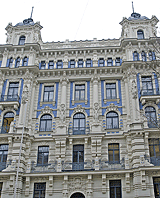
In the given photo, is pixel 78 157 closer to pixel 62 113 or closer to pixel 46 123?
pixel 62 113

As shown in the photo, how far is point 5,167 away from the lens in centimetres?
2492

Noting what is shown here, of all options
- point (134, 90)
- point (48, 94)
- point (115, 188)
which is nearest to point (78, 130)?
point (48, 94)

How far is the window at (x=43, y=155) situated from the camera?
2606 cm

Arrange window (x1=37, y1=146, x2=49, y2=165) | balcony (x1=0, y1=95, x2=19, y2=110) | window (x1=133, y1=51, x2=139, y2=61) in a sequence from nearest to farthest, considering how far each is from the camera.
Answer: window (x1=37, y1=146, x2=49, y2=165) → balcony (x1=0, y1=95, x2=19, y2=110) → window (x1=133, y1=51, x2=139, y2=61)

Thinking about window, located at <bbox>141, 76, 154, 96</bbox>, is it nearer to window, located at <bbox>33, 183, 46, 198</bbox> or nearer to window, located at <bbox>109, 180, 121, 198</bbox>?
window, located at <bbox>109, 180, 121, 198</bbox>

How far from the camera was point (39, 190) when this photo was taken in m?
24.4

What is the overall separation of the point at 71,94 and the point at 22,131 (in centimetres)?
838

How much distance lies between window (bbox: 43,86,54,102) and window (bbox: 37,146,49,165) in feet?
20.9

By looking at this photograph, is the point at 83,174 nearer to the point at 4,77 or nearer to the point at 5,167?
the point at 5,167

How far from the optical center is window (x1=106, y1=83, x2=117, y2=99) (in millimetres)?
29708

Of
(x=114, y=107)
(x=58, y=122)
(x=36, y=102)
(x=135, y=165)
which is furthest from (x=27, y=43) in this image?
(x=135, y=165)

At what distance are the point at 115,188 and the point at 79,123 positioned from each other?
8.38 meters

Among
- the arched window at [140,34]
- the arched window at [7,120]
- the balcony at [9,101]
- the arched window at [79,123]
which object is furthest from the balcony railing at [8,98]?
the arched window at [140,34]

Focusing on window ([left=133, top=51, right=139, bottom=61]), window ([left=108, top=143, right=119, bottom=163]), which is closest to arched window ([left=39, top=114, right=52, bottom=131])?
window ([left=108, top=143, right=119, bottom=163])
